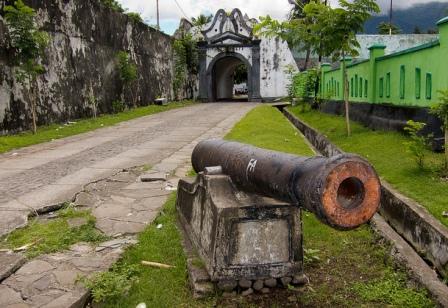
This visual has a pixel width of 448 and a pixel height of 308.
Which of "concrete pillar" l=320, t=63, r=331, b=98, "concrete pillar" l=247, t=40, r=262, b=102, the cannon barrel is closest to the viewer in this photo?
the cannon barrel

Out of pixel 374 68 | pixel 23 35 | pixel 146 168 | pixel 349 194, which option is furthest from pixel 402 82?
pixel 23 35

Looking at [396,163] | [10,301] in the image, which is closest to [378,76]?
[396,163]

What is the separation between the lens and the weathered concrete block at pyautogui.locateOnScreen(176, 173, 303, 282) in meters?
3.19

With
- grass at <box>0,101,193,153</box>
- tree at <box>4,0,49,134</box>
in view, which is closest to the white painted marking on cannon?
grass at <box>0,101,193,153</box>

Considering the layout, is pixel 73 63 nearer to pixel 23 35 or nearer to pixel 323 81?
pixel 23 35

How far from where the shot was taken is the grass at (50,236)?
12.9 ft

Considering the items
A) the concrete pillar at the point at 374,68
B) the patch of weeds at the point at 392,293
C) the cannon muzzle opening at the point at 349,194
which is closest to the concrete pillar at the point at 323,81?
the concrete pillar at the point at 374,68

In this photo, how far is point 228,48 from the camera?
2952cm

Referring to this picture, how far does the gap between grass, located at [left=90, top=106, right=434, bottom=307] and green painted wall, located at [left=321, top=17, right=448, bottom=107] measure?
2561mm

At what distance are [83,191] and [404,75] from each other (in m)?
5.65

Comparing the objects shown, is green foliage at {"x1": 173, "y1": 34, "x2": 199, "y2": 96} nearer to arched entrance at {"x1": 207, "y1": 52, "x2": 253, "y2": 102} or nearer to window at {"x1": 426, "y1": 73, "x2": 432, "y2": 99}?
arched entrance at {"x1": 207, "y1": 52, "x2": 253, "y2": 102}

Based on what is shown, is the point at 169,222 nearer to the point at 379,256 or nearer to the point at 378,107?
the point at 379,256

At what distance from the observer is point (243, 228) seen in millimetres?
3207

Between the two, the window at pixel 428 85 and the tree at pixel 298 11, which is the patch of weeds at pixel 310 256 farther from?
the tree at pixel 298 11
